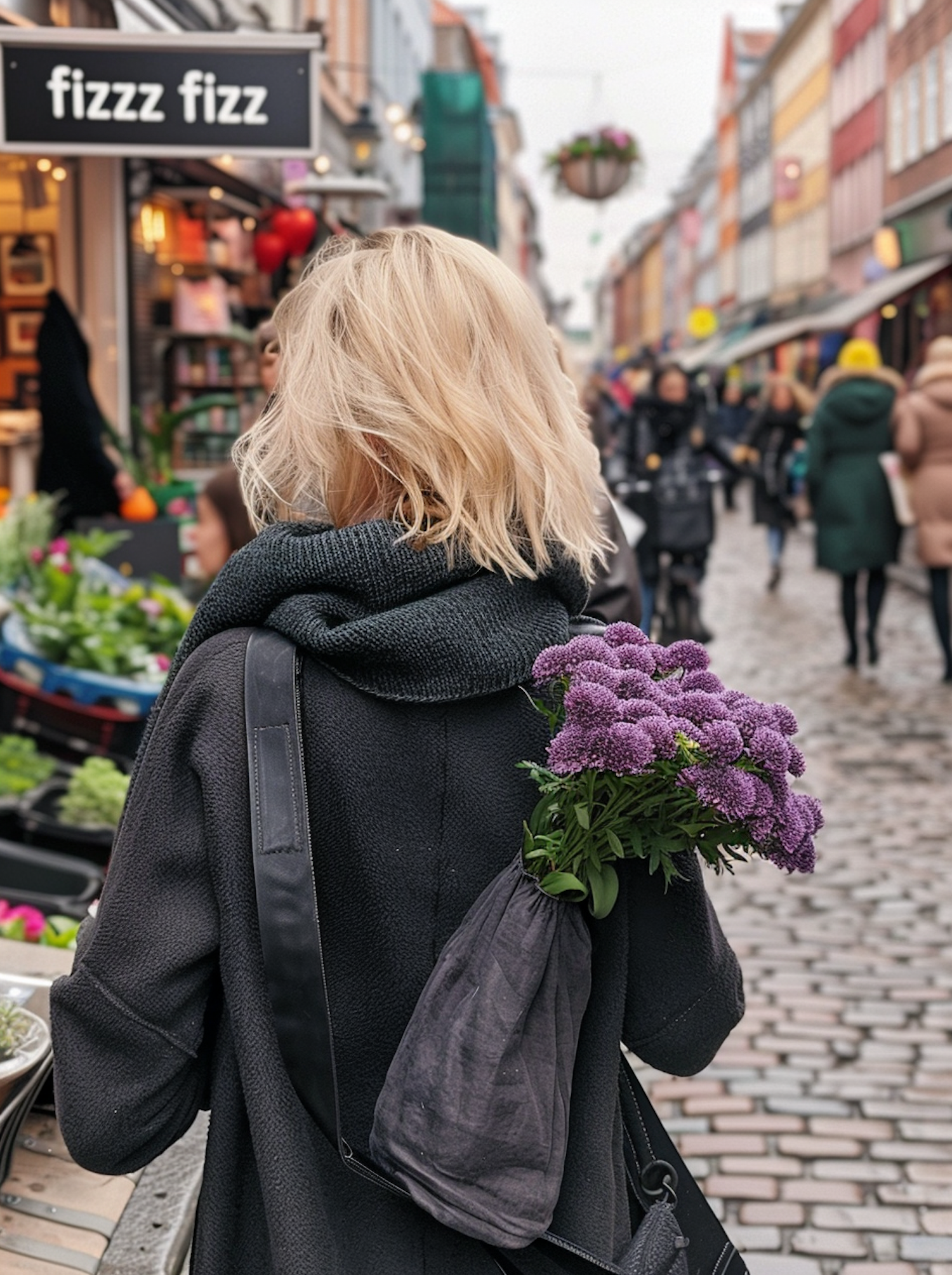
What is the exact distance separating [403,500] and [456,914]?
0.46 m

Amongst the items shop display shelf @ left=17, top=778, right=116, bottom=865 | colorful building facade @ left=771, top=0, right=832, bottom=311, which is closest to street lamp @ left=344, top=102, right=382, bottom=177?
shop display shelf @ left=17, top=778, right=116, bottom=865

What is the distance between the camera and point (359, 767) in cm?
181


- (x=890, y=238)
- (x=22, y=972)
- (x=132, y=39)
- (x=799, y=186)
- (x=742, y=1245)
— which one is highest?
(x=799, y=186)

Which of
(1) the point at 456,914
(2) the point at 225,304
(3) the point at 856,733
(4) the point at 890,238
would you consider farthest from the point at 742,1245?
(4) the point at 890,238

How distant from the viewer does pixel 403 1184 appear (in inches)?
68.4

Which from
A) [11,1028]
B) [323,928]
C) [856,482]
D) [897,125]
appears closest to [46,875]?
[11,1028]

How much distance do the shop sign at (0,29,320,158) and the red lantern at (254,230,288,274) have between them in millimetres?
7420

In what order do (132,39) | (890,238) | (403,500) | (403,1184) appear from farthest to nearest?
(890,238) → (132,39) → (403,500) → (403,1184)

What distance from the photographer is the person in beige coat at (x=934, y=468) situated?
10.2 m

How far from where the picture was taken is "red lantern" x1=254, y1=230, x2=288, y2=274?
12.6m

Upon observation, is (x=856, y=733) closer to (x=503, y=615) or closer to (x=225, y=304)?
(x=225, y=304)

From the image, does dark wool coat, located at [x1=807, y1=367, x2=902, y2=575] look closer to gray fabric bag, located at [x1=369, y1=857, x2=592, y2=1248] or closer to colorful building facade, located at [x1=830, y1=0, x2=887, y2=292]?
gray fabric bag, located at [x1=369, y1=857, x2=592, y2=1248]

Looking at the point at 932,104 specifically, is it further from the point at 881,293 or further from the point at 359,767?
the point at 359,767

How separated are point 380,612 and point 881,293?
2379 cm
